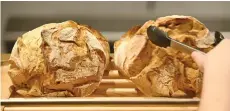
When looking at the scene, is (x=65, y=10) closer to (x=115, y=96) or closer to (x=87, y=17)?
(x=87, y=17)

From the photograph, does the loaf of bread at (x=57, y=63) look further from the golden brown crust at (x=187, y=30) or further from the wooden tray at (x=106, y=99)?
the golden brown crust at (x=187, y=30)

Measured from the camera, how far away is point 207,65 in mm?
634

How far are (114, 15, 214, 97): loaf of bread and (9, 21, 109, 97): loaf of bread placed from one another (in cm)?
9

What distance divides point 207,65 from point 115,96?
44cm

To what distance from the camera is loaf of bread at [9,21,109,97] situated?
0.99 metres

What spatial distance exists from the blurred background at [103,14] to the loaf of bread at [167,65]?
31cm

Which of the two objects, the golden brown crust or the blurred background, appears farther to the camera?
the blurred background

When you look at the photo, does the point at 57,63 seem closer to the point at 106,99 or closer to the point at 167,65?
the point at 106,99

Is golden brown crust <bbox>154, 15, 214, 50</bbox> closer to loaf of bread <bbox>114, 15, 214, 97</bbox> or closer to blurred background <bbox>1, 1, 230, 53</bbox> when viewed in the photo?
loaf of bread <bbox>114, 15, 214, 97</bbox>

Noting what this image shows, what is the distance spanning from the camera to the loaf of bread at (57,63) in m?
0.99

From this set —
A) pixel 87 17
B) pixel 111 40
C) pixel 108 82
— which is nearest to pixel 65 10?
pixel 87 17

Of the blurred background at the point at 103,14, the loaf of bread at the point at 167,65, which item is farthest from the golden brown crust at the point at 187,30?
the blurred background at the point at 103,14

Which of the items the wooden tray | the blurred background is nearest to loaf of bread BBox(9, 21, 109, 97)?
the wooden tray

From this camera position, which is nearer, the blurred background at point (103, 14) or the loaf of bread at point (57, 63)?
the loaf of bread at point (57, 63)
